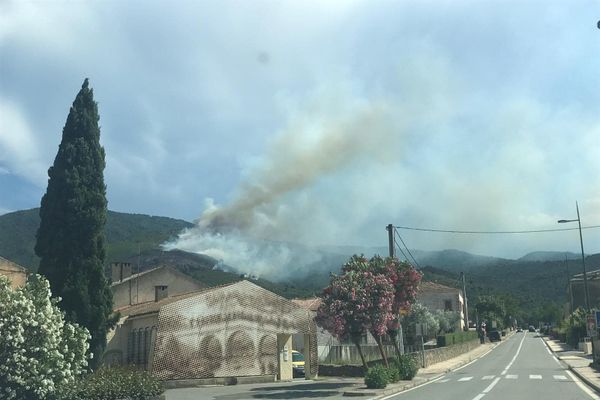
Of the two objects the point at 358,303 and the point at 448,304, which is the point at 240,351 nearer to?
the point at 358,303

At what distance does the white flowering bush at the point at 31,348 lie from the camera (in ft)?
44.5

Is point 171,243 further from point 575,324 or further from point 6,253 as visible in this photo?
point 575,324

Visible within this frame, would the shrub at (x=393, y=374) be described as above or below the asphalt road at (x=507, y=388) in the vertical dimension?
above

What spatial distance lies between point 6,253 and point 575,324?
232 feet

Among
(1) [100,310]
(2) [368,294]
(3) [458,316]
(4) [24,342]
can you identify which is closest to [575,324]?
(3) [458,316]

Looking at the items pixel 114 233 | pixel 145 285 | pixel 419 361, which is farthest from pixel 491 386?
pixel 114 233

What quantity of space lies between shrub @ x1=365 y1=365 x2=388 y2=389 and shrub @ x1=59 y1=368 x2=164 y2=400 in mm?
9494

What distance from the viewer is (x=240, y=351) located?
95.2 feet

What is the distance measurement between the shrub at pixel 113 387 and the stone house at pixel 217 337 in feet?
33.2

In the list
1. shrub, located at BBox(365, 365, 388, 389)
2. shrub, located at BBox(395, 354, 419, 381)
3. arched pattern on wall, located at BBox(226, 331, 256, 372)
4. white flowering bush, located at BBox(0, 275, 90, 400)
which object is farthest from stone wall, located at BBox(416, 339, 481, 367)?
white flowering bush, located at BBox(0, 275, 90, 400)

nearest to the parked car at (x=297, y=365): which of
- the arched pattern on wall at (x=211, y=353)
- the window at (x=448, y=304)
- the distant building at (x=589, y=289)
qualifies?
the arched pattern on wall at (x=211, y=353)

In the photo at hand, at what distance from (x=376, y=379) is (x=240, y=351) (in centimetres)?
814

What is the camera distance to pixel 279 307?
102 ft

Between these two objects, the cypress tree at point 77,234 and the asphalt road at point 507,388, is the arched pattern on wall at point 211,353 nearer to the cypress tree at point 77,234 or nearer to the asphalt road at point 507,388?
the cypress tree at point 77,234
